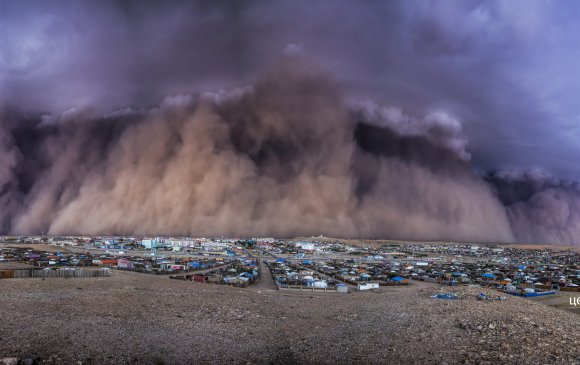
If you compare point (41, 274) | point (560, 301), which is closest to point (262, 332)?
point (41, 274)

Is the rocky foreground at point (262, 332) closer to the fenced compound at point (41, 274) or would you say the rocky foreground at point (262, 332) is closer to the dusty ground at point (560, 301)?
the fenced compound at point (41, 274)

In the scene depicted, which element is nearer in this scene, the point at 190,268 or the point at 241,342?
the point at 241,342

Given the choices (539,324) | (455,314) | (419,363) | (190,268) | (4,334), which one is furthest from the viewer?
(190,268)

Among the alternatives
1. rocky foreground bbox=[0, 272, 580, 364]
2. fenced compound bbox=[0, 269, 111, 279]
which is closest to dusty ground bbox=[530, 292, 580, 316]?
rocky foreground bbox=[0, 272, 580, 364]

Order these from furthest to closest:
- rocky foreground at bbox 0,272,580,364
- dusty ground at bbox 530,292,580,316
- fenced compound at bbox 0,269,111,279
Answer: fenced compound at bbox 0,269,111,279 → dusty ground at bbox 530,292,580,316 → rocky foreground at bbox 0,272,580,364

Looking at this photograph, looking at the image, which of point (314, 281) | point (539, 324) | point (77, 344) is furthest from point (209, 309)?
point (314, 281)

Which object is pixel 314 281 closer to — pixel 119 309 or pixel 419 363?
pixel 119 309

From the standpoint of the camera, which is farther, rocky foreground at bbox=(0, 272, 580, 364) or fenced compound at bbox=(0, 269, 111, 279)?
fenced compound at bbox=(0, 269, 111, 279)

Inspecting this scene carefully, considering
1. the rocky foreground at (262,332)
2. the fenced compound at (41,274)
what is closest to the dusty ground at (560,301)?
the rocky foreground at (262,332)

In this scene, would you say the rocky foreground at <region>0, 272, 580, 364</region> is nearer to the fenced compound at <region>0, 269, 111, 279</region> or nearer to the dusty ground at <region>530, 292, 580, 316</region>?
the fenced compound at <region>0, 269, 111, 279</region>
